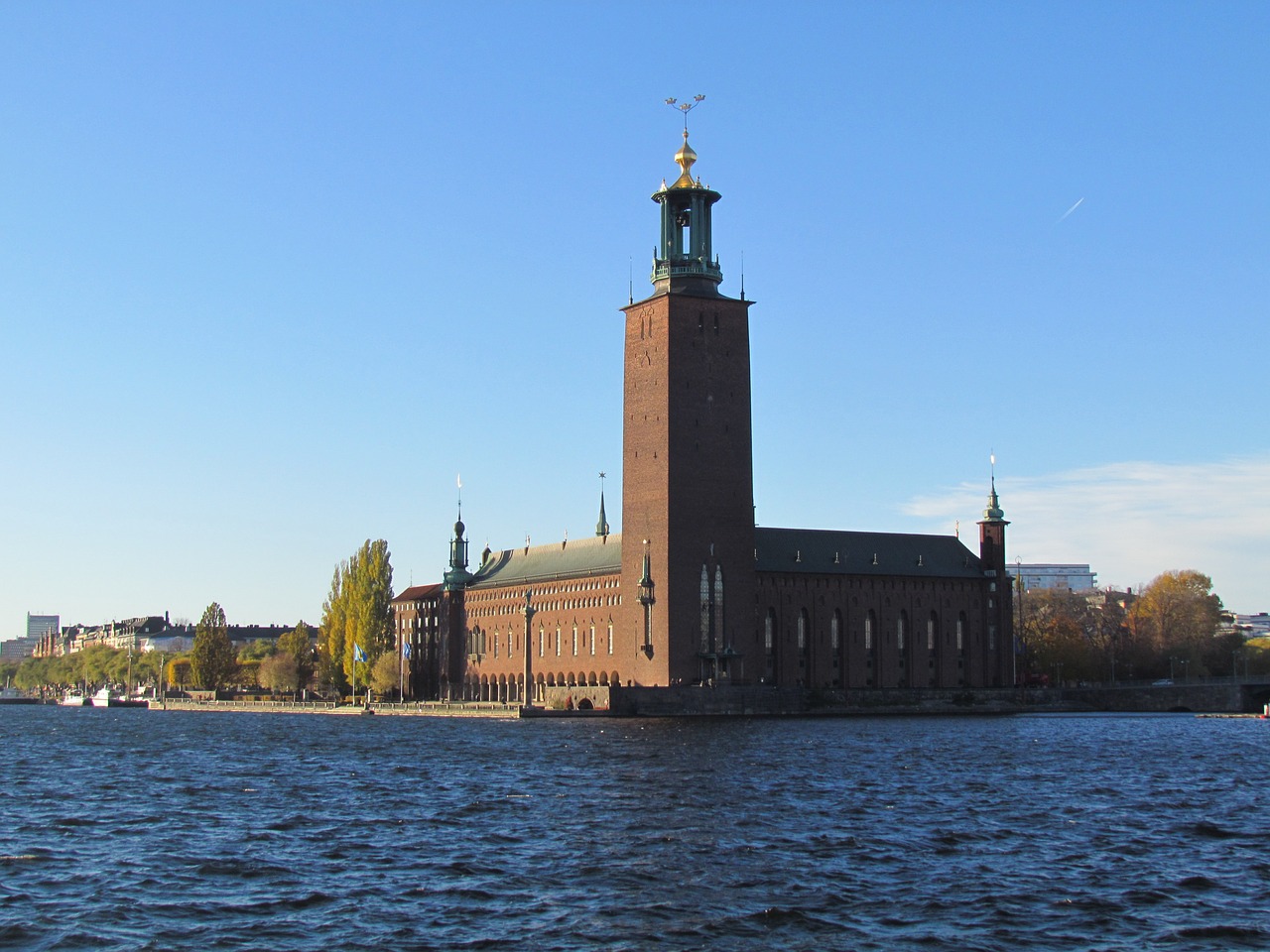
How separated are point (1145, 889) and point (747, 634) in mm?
72959

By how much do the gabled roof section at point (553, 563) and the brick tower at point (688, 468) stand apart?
10.8m

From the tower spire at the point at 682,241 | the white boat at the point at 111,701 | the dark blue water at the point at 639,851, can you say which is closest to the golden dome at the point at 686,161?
the tower spire at the point at 682,241

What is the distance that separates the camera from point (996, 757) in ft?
197

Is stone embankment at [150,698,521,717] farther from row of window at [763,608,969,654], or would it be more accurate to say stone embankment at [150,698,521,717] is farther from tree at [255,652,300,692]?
row of window at [763,608,969,654]

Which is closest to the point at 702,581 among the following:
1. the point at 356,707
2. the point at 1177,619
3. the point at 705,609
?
the point at 705,609

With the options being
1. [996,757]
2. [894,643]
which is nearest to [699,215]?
[894,643]

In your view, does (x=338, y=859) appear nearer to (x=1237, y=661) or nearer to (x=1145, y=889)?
(x=1145, y=889)

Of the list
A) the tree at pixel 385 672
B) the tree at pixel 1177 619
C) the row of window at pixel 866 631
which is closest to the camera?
the row of window at pixel 866 631

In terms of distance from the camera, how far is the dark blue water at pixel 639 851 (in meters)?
24.2

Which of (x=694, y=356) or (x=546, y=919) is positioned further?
(x=694, y=356)

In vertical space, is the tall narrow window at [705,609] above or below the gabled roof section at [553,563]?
below

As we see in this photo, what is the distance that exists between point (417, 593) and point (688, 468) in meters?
51.1

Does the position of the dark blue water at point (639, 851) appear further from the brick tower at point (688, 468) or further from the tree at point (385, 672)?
the tree at point (385, 672)

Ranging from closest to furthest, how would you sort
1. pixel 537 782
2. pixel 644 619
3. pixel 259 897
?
pixel 259 897 → pixel 537 782 → pixel 644 619
